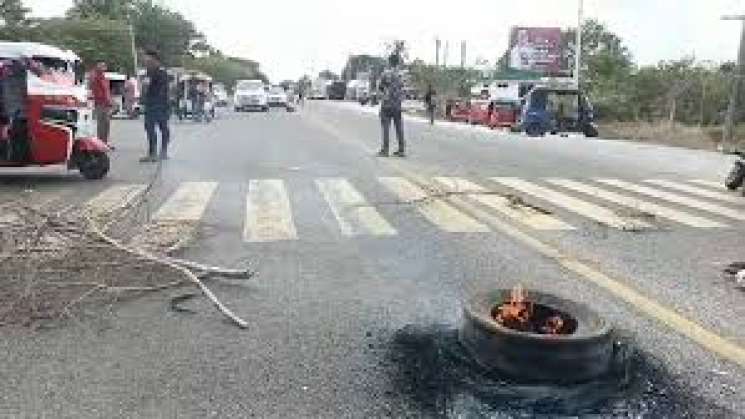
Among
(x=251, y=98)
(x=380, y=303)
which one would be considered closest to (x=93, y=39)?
(x=251, y=98)

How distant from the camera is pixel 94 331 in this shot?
18.4 ft

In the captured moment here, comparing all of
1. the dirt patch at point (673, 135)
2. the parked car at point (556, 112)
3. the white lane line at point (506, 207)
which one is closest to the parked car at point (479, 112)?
the dirt patch at point (673, 135)

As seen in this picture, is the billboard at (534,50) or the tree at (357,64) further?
the tree at (357,64)

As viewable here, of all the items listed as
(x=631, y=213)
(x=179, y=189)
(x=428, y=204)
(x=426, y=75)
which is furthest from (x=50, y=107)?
(x=426, y=75)

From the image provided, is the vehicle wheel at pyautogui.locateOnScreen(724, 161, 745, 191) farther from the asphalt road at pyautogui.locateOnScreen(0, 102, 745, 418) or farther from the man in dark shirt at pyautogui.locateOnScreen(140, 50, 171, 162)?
the man in dark shirt at pyautogui.locateOnScreen(140, 50, 171, 162)

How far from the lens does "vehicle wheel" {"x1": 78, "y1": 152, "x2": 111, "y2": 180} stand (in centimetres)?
1422

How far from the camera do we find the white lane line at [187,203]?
10.1 meters

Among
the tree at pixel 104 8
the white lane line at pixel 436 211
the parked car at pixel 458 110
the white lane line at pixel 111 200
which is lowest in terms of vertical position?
the white lane line at pixel 111 200

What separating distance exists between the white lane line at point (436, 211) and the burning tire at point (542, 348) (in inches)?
164

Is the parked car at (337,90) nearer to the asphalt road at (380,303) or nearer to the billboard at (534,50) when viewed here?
the billboard at (534,50)

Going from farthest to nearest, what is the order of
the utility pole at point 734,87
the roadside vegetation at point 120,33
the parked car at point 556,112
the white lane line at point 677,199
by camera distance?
the roadside vegetation at point 120,33 < the parked car at point 556,112 < the utility pole at point 734,87 < the white lane line at point 677,199

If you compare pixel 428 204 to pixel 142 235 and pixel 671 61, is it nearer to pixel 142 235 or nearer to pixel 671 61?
pixel 142 235

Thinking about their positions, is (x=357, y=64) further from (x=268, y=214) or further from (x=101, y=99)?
(x=268, y=214)

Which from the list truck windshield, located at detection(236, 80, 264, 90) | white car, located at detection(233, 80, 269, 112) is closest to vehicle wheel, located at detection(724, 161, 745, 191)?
white car, located at detection(233, 80, 269, 112)
